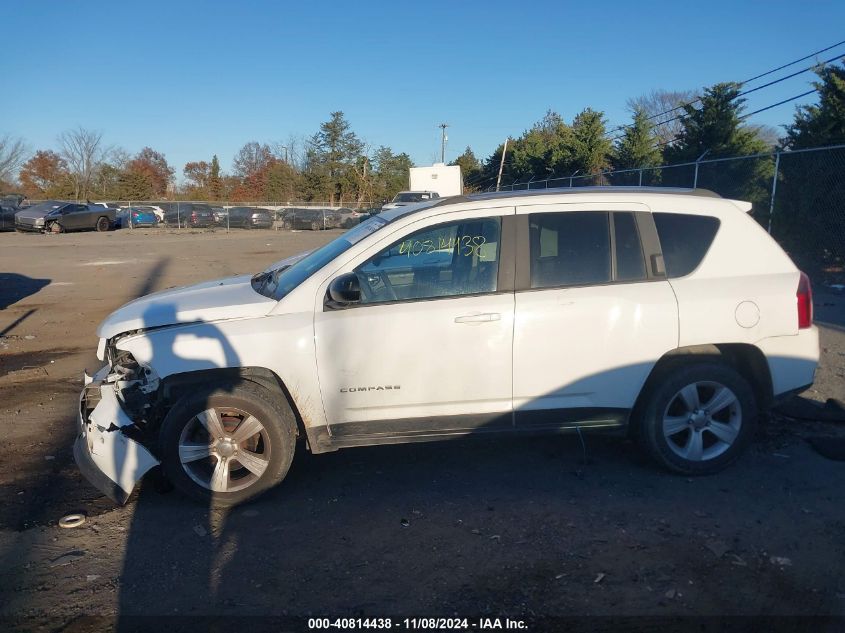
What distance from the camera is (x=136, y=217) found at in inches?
1713

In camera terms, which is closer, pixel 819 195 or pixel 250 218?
pixel 819 195

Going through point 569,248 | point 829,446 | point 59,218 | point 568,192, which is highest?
point 568,192

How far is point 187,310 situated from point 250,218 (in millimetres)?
41197

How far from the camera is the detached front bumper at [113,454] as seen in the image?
425 centimetres

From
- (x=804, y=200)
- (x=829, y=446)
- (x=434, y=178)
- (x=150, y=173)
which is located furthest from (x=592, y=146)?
(x=150, y=173)

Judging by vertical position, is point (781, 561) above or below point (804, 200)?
below

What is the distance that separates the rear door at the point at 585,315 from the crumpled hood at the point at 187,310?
1.68m

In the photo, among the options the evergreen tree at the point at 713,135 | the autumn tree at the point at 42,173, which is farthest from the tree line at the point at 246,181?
the evergreen tree at the point at 713,135

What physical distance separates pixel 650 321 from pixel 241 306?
260 cm

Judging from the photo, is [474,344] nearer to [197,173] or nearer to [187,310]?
Answer: [187,310]

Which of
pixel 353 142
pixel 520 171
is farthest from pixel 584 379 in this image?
pixel 353 142

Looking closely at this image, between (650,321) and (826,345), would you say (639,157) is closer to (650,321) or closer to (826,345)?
(826,345)

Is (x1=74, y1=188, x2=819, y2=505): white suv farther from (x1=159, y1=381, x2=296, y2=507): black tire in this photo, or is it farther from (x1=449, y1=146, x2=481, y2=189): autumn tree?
(x1=449, y1=146, x2=481, y2=189): autumn tree

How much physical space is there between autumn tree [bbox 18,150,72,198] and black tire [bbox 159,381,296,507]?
7808cm
